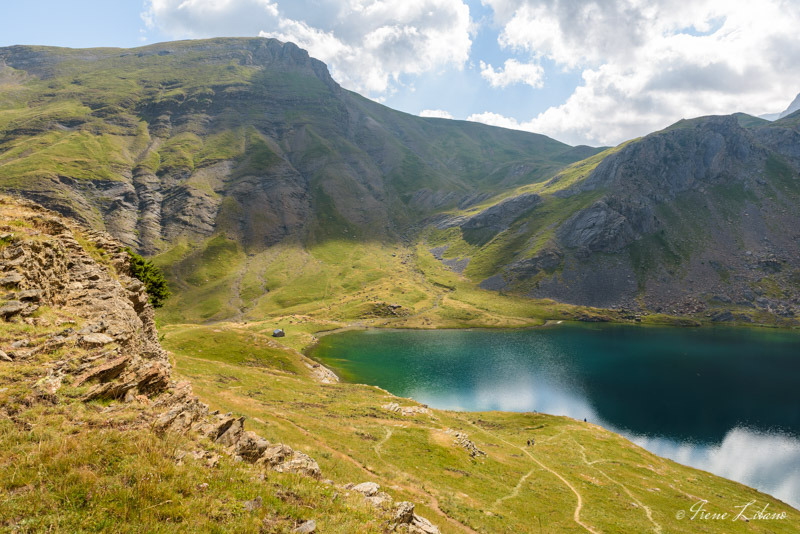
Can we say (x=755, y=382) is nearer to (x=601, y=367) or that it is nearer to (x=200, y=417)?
(x=601, y=367)

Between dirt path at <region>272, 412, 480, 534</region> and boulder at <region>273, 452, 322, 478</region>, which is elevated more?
boulder at <region>273, 452, 322, 478</region>

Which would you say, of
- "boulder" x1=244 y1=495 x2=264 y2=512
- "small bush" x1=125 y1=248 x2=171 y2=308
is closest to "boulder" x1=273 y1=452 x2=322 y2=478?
"boulder" x1=244 y1=495 x2=264 y2=512

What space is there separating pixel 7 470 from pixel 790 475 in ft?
336

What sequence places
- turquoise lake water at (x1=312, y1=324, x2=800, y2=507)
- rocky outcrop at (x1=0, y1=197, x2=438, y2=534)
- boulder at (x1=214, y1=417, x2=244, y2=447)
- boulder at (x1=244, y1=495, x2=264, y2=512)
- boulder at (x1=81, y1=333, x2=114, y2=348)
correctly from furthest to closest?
turquoise lake water at (x1=312, y1=324, x2=800, y2=507) → boulder at (x1=81, y1=333, x2=114, y2=348) → boulder at (x1=214, y1=417, x2=244, y2=447) → rocky outcrop at (x1=0, y1=197, x2=438, y2=534) → boulder at (x1=244, y1=495, x2=264, y2=512)

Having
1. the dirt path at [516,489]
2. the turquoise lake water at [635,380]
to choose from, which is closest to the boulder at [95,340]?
the dirt path at [516,489]

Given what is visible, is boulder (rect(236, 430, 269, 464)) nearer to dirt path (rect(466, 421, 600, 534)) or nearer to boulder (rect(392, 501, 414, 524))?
boulder (rect(392, 501, 414, 524))

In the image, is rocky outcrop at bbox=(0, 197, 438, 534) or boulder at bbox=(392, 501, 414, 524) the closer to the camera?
rocky outcrop at bbox=(0, 197, 438, 534)

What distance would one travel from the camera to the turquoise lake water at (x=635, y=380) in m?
71.7

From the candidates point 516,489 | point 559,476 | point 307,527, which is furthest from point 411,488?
point 559,476

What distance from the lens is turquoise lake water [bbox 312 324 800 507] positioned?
71688mm

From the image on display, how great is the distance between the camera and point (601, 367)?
11669 cm
